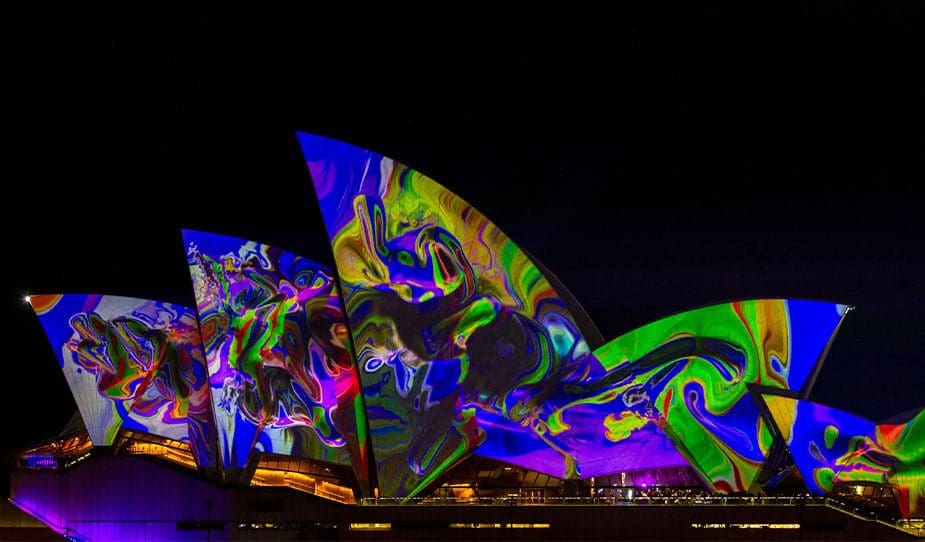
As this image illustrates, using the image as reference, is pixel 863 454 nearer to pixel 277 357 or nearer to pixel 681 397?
pixel 681 397

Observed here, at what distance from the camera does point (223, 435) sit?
125 ft

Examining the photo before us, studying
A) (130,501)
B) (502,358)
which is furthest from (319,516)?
(502,358)

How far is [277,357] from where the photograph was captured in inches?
1492

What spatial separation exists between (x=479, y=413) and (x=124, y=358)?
48.3 feet

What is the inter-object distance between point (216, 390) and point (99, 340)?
6897 mm

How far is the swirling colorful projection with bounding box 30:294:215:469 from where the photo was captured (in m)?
41.9

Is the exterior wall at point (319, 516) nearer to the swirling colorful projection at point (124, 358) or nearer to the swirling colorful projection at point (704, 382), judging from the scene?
the swirling colorful projection at point (704, 382)

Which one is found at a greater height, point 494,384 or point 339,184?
point 339,184

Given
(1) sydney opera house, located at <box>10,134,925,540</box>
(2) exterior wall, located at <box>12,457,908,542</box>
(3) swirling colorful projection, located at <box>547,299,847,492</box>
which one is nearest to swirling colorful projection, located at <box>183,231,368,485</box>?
(1) sydney opera house, located at <box>10,134,925,540</box>

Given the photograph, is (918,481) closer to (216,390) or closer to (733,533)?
(733,533)

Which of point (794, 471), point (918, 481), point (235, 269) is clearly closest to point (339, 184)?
point (235, 269)

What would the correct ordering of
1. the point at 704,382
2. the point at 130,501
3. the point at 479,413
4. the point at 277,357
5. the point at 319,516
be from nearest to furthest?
the point at 704,382 < the point at 319,516 < the point at 479,413 < the point at 130,501 < the point at 277,357

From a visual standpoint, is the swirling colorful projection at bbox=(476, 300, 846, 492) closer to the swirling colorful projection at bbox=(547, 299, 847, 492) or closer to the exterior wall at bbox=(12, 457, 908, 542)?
the swirling colorful projection at bbox=(547, 299, 847, 492)

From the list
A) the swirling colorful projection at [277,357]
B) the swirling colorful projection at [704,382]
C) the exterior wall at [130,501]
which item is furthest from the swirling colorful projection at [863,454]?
the exterior wall at [130,501]
